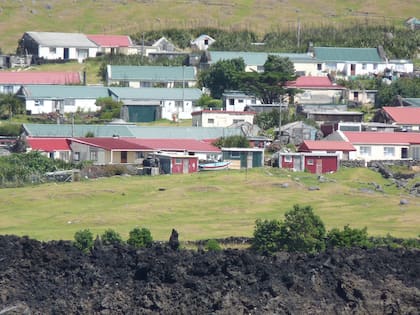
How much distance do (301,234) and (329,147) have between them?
18.4 metres

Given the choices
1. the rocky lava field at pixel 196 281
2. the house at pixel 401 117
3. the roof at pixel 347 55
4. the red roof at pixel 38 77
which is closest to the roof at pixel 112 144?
the house at pixel 401 117

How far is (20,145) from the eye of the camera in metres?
74.2

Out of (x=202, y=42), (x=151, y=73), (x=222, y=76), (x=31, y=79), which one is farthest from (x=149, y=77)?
(x=202, y=42)

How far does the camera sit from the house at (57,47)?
97812mm

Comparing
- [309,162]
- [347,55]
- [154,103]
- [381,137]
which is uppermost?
[347,55]

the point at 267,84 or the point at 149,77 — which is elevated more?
the point at 149,77

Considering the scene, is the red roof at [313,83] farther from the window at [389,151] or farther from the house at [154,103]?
the window at [389,151]

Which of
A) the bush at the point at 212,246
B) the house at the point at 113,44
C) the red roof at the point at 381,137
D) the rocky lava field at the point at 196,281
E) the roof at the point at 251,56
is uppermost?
the house at the point at 113,44

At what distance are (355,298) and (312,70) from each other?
4420 cm

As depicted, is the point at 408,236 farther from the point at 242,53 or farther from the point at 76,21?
the point at 76,21

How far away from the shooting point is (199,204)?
63.2 m

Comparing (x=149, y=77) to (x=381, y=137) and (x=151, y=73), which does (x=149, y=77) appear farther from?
(x=381, y=137)

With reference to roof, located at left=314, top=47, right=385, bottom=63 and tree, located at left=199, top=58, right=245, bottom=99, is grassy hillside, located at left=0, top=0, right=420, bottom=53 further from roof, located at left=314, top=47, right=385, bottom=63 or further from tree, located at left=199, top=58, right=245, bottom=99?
tree, located at left=199, top=58, right=245, bottom=99

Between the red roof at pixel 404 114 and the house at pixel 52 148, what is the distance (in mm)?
17290
